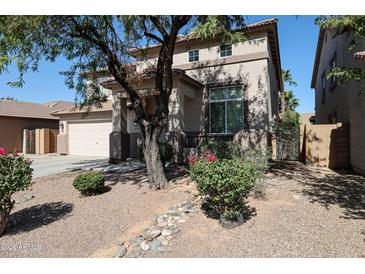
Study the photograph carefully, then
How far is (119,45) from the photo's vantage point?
7.62 meters

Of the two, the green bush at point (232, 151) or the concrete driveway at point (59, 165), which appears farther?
the concrete driveway at point (59, 165)

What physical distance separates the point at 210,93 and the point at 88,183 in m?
8.32

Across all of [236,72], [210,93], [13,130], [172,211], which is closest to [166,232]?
[172,211]

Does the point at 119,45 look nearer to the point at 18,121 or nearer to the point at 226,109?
the point at 226,109

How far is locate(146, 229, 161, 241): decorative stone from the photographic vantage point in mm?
3976

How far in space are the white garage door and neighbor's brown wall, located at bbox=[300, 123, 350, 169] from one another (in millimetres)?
11810

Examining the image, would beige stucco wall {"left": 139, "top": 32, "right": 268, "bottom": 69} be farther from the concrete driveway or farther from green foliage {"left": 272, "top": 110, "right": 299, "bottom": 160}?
the concrete driveway

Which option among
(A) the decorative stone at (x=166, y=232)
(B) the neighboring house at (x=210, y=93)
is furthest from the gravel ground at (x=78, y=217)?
(B) the neighboring house at (x=210, y=93)

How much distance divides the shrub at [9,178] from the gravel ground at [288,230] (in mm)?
3049

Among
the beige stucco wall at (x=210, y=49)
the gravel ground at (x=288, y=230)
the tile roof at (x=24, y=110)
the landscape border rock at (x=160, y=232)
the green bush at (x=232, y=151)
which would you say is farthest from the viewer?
the tile roof at (x=24, y=110)

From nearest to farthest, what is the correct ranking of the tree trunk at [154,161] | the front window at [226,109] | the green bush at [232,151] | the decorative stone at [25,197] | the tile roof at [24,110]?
1. the decorative stone at [25,197]
2. the tree trunk at [154,161]
3. the green bush at [232,151]
4. the front window at [226,109]
5. the tile roof at [24,110]

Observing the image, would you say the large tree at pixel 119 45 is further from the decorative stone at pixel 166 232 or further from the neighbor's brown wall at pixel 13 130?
the neighbor's brown wall at pixel 13 130

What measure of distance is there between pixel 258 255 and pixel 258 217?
4.24ft

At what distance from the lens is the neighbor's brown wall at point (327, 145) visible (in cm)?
953
